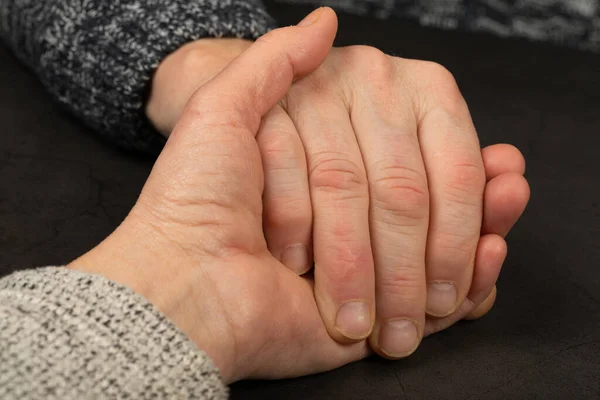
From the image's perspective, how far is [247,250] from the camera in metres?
0.52

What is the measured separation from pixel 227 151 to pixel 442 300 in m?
0.22

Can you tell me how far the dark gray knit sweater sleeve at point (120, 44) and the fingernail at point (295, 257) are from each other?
0.97ft

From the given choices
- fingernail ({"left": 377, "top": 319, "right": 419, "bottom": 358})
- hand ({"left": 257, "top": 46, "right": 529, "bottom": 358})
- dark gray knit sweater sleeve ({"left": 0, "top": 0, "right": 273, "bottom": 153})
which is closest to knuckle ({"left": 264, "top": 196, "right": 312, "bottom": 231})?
hand ({"left": 257, "top": 46, "right": 529, "bottom": 358})

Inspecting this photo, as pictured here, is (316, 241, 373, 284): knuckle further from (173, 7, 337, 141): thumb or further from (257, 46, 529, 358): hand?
(173, 7, 337, 141): thumb

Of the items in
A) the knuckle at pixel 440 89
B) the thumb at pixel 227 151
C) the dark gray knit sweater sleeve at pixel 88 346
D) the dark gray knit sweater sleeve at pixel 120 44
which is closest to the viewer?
the dark gray knit sweater sleeve at pixel 88 346

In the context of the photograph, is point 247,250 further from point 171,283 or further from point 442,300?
point 442,300

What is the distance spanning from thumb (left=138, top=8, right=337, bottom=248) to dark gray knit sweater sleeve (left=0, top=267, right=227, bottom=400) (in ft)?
0.28

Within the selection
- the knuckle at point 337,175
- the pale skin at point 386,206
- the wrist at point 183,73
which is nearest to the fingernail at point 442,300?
the pale skin at point 386,206

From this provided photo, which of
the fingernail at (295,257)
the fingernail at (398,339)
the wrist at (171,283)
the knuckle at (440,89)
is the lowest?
the fingernail at (398,339)

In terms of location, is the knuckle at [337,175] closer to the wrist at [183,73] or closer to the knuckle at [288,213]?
the knuckle at [288,213]

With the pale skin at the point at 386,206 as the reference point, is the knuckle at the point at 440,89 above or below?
above

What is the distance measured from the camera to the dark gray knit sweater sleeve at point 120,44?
2.44 feet

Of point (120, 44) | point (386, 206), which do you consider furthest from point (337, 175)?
point (120, 44)

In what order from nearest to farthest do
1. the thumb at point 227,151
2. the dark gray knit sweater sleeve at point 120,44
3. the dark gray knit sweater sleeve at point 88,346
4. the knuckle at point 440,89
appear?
1. the dark gray knit sweater sleeve at point 88,346
2. the thumb at point 227,151
3. the knuckle at point 440,89
4. the dark gray knit sweater sleeve at point 120,44
